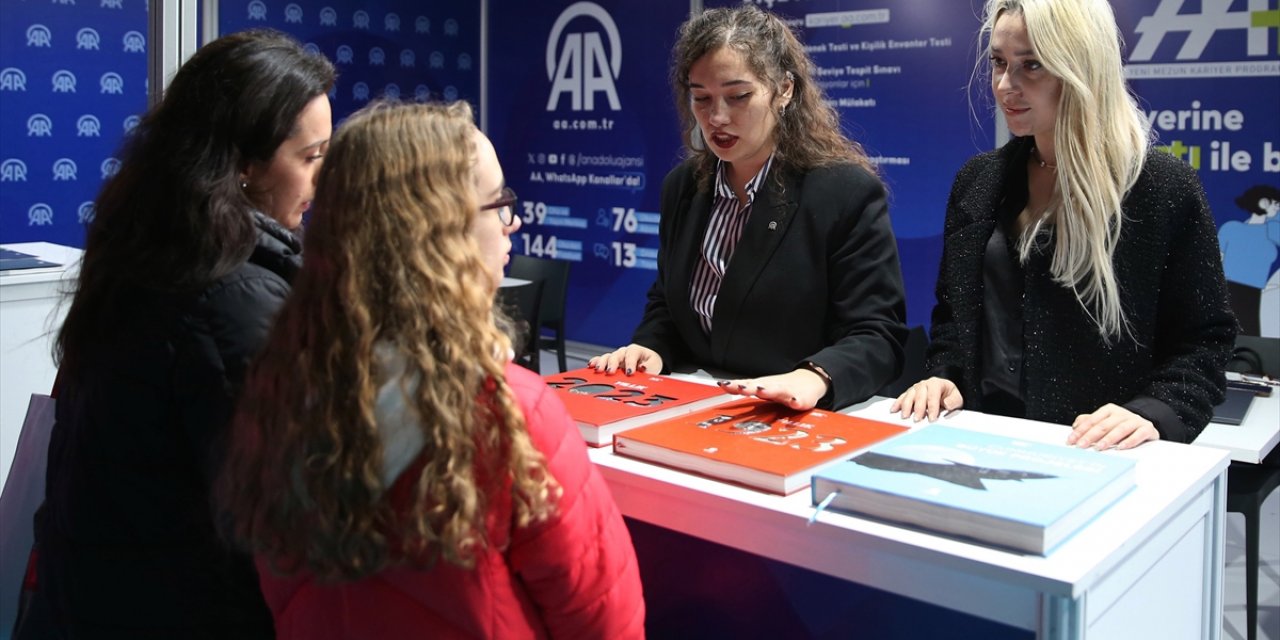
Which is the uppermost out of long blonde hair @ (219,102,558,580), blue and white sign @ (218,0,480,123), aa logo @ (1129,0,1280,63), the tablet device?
blue and white sign @ (218,0,480,123)

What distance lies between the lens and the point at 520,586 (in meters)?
1.17

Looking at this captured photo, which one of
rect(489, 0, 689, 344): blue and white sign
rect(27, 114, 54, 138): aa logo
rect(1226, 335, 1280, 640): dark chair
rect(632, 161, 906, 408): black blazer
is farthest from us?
rect(489, 0, 689, 344): blue and white sign

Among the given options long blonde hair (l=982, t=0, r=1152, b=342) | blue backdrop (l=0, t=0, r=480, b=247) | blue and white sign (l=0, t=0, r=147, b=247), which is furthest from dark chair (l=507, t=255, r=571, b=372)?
long blonde hair (l=982, t=0, r=1152, b=342)

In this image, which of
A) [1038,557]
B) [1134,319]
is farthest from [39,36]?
[1038,557]

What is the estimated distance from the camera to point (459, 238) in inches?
45.0

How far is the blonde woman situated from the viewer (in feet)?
6.19

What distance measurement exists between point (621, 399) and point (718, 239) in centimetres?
56

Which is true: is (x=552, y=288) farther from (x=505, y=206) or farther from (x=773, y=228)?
(x=505, y=206)

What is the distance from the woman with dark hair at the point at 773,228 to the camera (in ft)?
6.89

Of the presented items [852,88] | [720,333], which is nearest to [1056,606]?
[720,333]

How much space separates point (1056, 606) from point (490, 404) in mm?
616

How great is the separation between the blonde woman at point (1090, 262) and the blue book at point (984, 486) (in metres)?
0.39

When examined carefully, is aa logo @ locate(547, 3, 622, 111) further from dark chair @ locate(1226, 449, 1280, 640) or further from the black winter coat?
the black winter coat

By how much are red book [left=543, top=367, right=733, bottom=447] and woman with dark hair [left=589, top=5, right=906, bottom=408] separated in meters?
0.14
